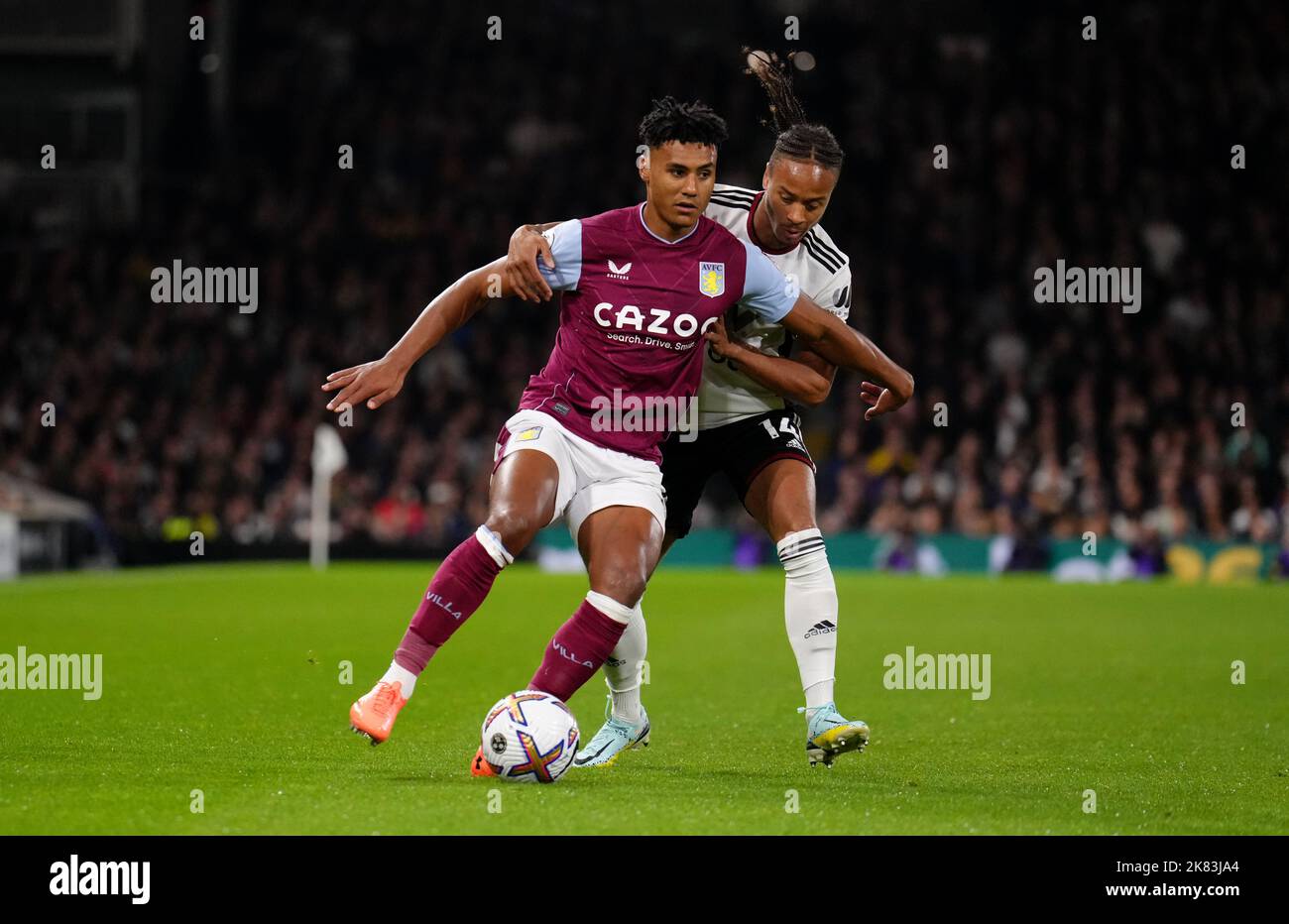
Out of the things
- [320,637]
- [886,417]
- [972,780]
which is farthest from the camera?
[886,417]

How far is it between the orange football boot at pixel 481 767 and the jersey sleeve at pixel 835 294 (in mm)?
2528

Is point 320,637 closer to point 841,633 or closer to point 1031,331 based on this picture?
point 841,633

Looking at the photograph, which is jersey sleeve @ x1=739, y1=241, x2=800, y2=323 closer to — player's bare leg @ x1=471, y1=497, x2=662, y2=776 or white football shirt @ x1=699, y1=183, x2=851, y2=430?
white football shirt @ x1=699, y1=183, x2=851, y2=430

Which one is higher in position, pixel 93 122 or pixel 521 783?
pixel 93 122

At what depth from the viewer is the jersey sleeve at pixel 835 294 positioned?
748 centimetres

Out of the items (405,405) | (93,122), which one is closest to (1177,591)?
(405,405)

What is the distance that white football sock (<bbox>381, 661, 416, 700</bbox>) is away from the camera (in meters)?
6.18

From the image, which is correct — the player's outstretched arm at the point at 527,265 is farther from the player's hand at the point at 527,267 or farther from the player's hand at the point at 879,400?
the player's hand at the point at 879,400

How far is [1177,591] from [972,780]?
496 inches

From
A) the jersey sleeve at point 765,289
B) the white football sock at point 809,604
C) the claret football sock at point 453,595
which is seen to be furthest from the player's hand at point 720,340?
the claret football sock at point 453,595

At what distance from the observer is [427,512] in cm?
2386

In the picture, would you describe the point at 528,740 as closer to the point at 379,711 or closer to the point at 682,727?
the point at 379,711

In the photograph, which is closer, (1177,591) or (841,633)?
(841,633)

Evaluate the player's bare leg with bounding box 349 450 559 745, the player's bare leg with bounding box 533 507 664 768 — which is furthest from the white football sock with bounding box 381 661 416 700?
the player's bare leg with bounding box 533 507 664 768
